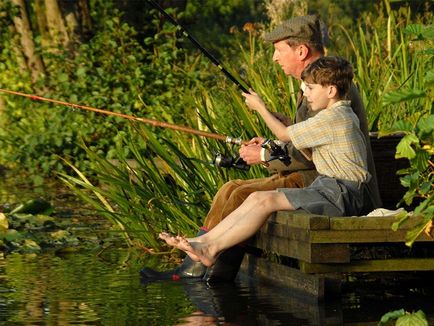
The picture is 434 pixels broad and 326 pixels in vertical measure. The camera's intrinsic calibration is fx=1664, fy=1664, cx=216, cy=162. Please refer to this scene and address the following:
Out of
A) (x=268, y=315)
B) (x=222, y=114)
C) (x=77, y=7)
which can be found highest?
(x=77, y=7)

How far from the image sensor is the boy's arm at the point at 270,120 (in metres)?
9.80

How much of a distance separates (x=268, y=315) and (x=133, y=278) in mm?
1848

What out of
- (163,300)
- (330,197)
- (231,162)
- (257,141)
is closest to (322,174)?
(330,197)

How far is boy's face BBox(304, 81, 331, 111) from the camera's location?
9.66 m

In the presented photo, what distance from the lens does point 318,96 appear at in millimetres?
9672

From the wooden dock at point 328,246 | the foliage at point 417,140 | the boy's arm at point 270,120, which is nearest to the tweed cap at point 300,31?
the boy's arm at point 270,120

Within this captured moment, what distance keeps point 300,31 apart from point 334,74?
0.80 meters

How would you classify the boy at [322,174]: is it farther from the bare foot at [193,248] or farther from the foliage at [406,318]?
the foliage at [406,318]

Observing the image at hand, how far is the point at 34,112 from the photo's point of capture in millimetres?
21000

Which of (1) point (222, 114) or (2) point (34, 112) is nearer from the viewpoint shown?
(1) point (222, 114)

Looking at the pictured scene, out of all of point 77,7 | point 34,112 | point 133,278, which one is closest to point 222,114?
point 133,278

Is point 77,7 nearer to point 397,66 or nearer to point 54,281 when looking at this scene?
point 397,66

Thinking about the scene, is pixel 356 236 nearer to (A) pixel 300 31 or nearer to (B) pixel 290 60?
(B) pixel 290 60

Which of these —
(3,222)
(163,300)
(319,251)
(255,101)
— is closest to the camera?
(319,251)
